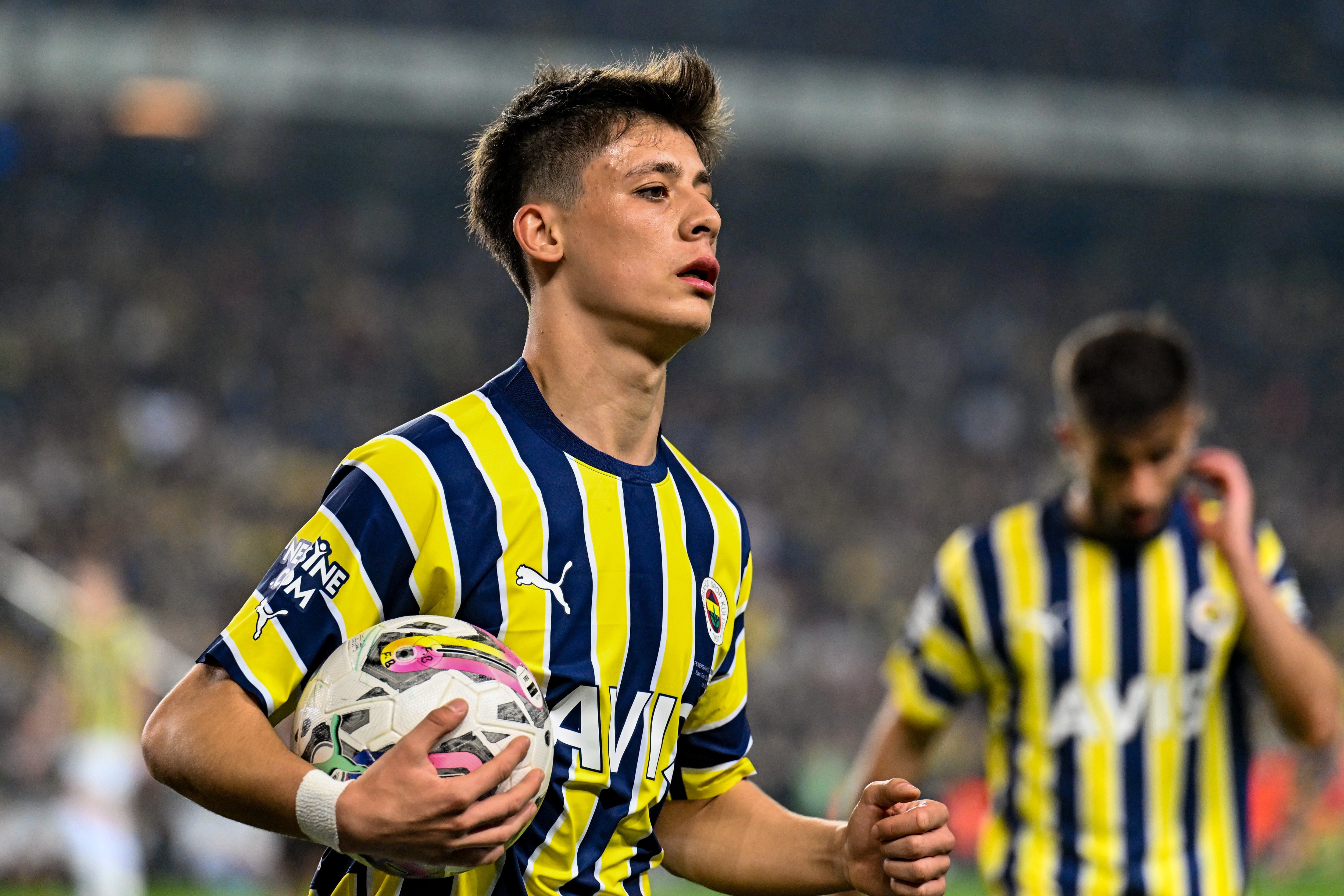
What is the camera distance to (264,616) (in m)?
2.11

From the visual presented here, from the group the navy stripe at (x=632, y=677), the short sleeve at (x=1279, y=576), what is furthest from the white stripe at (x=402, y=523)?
the short sleeve at (x=1279, y=576)

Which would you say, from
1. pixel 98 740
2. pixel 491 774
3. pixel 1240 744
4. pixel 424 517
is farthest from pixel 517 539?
pixel 98 740

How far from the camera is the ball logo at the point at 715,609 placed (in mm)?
2514

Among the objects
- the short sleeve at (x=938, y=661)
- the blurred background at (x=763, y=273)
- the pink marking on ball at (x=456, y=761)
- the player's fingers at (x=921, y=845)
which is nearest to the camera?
the pink marking on ball at (x=456, y=761)

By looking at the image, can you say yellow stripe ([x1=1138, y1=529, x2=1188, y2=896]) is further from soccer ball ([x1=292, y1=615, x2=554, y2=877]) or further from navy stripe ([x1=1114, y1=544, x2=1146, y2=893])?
soccer ball ([x1=292, y1=615, x2=554, y2=877])

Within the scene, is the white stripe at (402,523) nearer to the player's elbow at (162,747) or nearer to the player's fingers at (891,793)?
the player's elbow at (162,747)

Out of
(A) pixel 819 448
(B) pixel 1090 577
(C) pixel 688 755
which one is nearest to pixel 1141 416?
(B) pixel 1090 577

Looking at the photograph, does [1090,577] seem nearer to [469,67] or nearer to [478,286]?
[478,286]

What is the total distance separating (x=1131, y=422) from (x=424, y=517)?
6.76 ft

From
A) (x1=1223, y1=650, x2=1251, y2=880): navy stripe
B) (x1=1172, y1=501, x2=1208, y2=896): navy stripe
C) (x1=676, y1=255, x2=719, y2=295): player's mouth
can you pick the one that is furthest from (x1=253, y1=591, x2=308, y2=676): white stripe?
(x1=1223, y1=650, x2=1251, y2=880): navy stripe

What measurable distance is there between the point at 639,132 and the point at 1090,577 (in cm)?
197

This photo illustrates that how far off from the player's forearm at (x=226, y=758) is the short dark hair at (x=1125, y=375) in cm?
235

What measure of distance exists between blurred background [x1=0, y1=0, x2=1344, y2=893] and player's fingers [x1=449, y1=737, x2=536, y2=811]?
34.5 feet

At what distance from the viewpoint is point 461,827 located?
6.06ft
